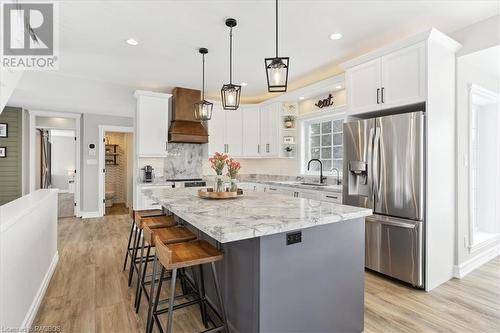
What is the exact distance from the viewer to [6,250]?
63.6 inches

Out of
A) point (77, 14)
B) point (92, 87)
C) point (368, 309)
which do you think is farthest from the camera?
point (92, 87)

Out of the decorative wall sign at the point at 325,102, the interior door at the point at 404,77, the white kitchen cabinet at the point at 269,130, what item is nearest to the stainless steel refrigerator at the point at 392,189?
the interior door at the point at 404,77

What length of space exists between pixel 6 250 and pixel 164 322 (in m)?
1.19

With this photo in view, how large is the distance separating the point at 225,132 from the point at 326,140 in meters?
2.13

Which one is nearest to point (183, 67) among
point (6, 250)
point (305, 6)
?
point (305, 6)

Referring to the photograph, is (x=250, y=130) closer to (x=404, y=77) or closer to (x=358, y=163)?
(x=358, y=163)

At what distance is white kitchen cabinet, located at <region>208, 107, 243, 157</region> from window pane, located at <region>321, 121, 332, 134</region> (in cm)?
180

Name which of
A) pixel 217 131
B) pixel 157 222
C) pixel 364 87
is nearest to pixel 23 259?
pixel 157 222

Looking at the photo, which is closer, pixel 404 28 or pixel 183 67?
pixel 404 28

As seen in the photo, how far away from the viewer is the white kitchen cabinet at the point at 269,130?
17.3ft

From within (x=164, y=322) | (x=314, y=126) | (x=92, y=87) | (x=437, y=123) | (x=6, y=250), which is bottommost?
(x=164, y=322)

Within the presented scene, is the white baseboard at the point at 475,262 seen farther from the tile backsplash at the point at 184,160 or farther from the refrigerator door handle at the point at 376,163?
the tile backsplash at the point at 184,160

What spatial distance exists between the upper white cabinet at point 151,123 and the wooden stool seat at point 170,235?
2.90 metres

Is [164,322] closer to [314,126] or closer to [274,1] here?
[274,1]
